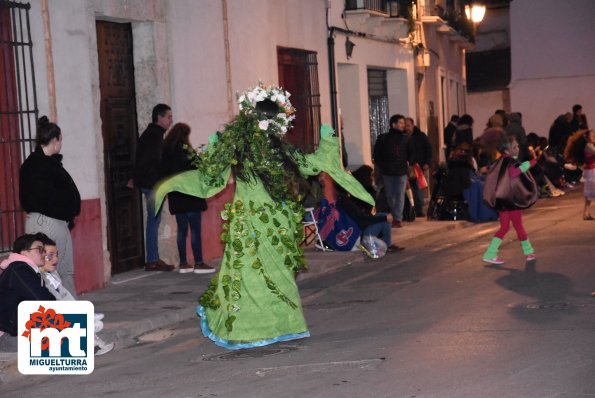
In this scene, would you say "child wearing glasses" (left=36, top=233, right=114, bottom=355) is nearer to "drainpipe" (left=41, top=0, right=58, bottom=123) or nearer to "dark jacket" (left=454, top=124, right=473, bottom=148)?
"drainpipe" (left=41, top=0, right=58, bottom=123)

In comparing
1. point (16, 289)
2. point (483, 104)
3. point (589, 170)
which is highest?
point (483, 104)

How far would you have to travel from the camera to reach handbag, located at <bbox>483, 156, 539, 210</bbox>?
14609mm

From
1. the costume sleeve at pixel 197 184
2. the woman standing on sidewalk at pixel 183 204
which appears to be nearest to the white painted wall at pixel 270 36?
the woman standing on sidewalk at pixel 183 204

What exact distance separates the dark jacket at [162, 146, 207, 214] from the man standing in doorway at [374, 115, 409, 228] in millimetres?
5899

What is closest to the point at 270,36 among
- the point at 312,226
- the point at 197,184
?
the point at 312,226

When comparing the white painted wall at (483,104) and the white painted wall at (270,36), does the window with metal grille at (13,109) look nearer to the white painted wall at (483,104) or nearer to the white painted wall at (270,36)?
the white painted wall at (270,36)

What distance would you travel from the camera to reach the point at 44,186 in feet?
36.2

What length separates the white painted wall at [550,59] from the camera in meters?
44.6

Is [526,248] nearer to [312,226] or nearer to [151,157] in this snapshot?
[312,226]

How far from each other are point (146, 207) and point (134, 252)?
0.63 meters

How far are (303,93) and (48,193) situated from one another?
34.4 feet

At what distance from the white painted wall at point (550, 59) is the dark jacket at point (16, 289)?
121 ft

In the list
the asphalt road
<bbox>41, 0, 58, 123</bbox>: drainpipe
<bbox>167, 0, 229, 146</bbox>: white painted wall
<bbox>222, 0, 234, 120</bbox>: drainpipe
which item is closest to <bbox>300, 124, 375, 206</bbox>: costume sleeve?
the asphalt road

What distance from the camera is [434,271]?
14.2m
